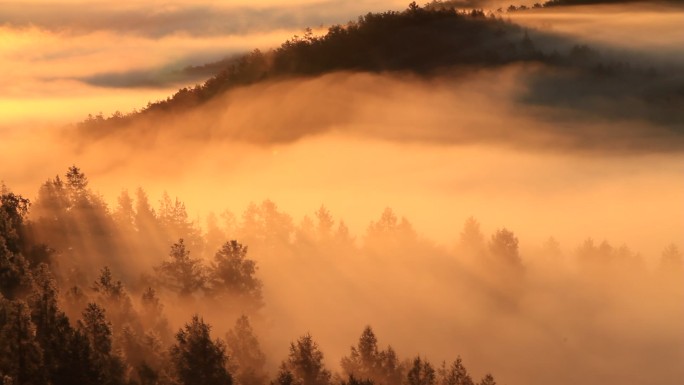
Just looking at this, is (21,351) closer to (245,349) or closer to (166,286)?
(245,349)

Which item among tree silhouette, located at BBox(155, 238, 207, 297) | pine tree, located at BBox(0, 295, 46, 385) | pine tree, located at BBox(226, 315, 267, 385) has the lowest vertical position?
pine tree, located at BBox(0, 295, 46, 385)

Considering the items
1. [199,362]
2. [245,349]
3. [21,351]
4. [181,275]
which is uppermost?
[181,275]

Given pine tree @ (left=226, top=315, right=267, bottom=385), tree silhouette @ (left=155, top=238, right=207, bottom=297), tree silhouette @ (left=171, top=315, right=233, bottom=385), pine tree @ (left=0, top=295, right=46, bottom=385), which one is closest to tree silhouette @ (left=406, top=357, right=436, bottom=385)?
pine tree @ (left=226, top=315, right=267, bottom=385)

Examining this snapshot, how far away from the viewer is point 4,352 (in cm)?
5322

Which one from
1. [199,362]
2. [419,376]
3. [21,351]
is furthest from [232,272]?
[21,351]

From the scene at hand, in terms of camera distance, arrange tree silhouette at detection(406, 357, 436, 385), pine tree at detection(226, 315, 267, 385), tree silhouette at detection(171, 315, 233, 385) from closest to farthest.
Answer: tree silhouette at detection(171, 315, 233, 385) → tree silhouette at detection(406, 357, 436, 385) → pine tree at detection(226, 315, 267, 385)

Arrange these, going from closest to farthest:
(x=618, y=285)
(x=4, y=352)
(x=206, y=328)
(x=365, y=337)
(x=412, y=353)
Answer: (x=4, y=352), (x=206, y=328), (x=365, y=337), (x=412, y=353), (x=618, y=285)

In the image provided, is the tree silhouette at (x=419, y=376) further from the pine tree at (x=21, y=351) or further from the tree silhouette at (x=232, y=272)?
the pine tree at (x=21, y=351)

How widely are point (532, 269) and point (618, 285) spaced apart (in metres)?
12.3

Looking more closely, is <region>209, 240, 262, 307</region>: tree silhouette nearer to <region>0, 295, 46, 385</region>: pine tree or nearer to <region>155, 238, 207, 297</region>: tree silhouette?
<region>155, 238, 207, 297</region>: tree silhouette

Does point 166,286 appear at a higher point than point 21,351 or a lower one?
higher

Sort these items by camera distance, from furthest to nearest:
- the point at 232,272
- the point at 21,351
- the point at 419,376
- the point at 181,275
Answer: the point at 232,272 < the point at 181,275 < the point at 419,376 < the point at 21,351

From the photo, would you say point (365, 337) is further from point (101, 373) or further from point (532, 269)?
point (532, 269)

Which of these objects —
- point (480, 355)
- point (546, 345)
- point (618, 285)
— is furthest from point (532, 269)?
point (480, 355)
